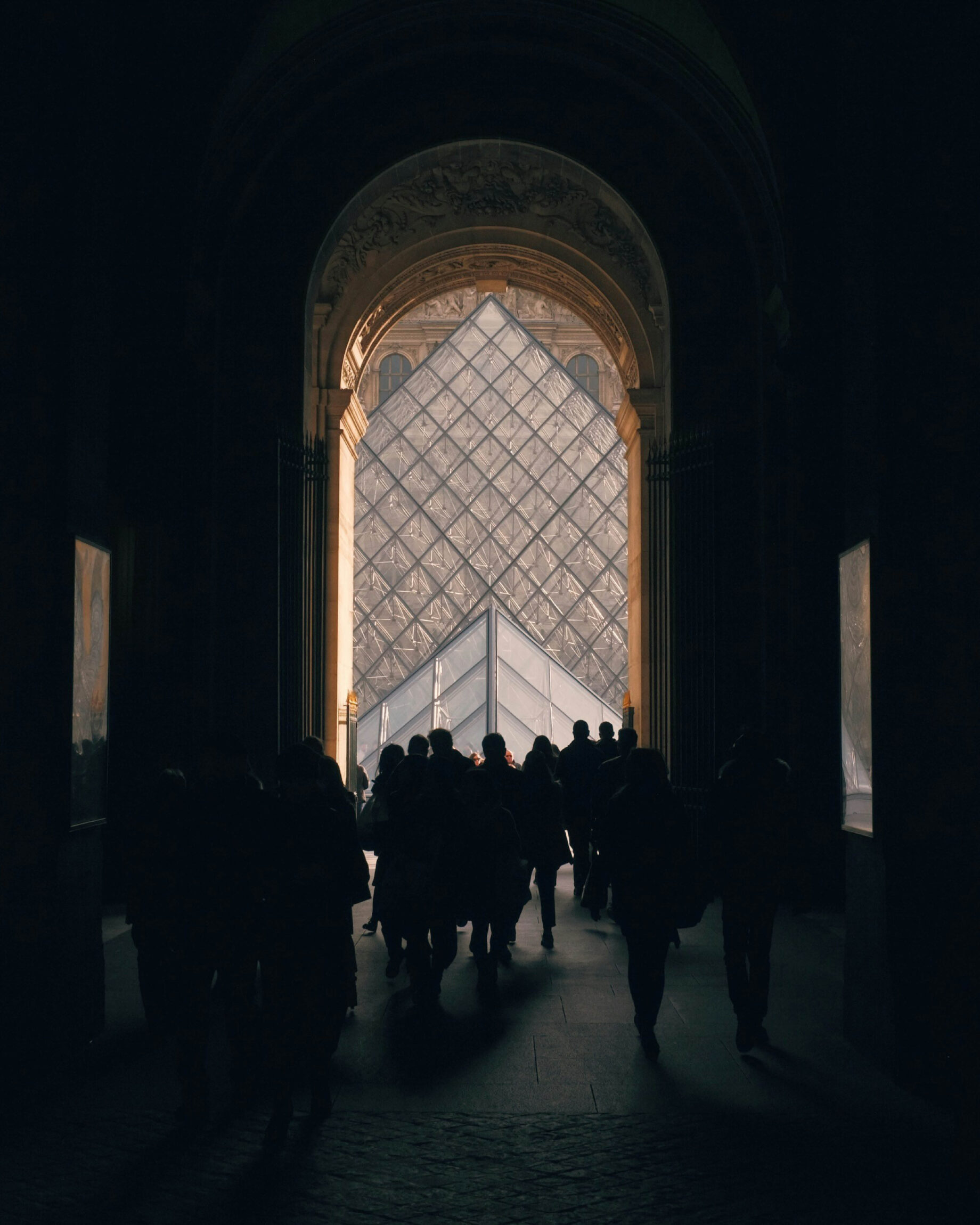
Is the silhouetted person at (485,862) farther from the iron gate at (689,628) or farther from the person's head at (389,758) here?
the iron gate at (689,628)

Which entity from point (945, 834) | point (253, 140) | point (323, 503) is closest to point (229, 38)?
point (253, 140)

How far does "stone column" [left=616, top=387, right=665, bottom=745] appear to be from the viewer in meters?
10.0

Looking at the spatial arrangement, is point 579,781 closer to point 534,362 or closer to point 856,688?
point 856,688

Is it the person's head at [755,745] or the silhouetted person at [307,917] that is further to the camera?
the person's head at [755,745]

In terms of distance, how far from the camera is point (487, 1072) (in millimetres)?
3955

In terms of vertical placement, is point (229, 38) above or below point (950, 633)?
above

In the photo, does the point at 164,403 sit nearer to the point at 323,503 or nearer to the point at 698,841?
the point at 323,503

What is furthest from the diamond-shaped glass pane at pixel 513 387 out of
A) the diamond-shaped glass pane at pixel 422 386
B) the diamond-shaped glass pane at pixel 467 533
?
the diamond-shaped glass pane at pixel 467 533

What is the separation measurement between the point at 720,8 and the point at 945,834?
4976mm

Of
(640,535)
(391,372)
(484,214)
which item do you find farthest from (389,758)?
(391,372)

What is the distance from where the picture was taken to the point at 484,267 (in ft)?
39.7

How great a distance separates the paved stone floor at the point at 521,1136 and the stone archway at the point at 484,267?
548 centimetres

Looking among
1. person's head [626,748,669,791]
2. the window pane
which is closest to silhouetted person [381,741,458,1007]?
person's head [626,748,669,791]

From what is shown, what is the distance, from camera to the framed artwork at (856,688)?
4.17 meters
